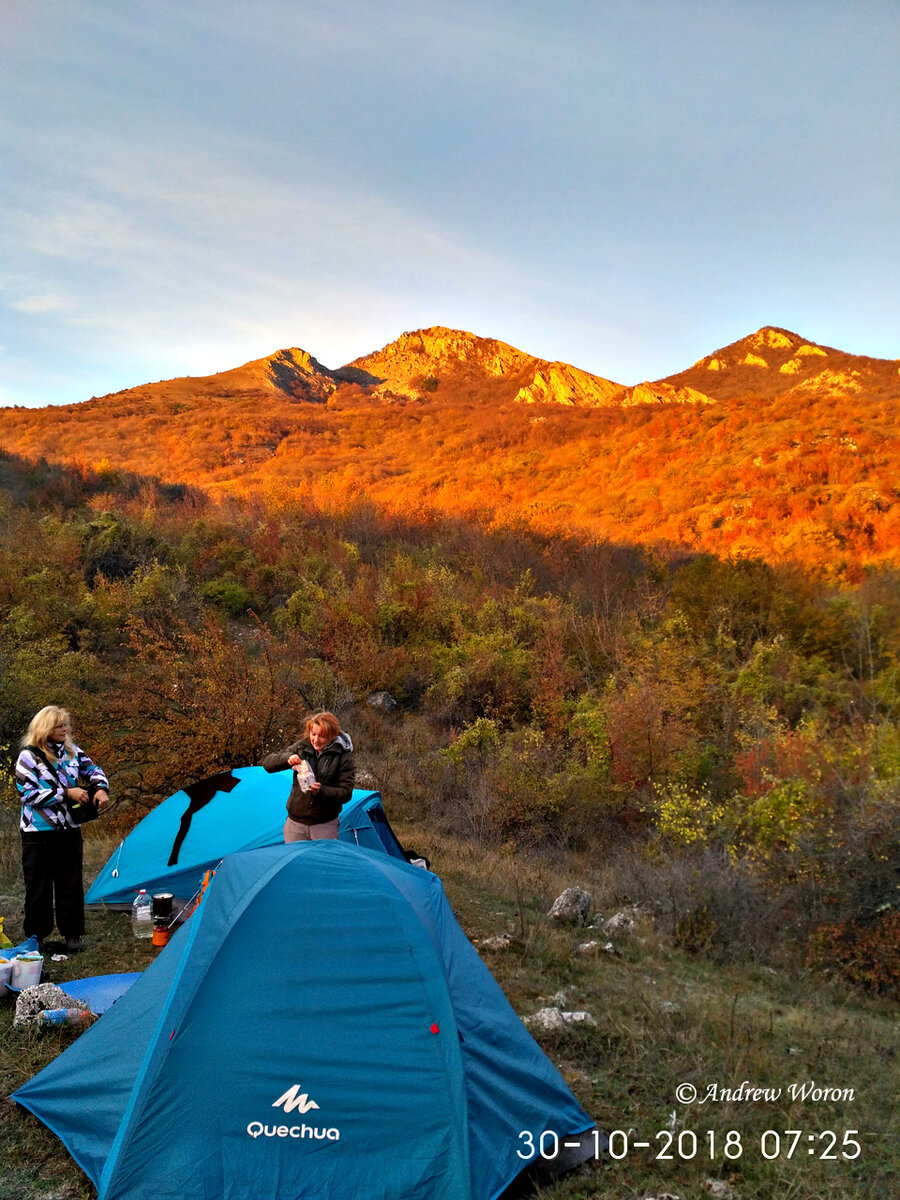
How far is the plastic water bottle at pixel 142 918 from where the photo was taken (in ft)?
20.0

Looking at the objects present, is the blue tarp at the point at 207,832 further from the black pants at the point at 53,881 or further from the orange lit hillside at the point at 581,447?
the orange lit hillside at the point at 581,447

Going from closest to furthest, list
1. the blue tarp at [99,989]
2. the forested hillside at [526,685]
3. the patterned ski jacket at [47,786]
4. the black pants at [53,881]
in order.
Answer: the blue tarp at [99,989] → the patterned ski jacket at [47,786] → the black pants at [53,881] → the forested hillside at [526,685]

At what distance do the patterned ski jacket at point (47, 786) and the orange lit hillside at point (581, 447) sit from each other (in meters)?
24.0

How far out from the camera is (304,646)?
17.3 m

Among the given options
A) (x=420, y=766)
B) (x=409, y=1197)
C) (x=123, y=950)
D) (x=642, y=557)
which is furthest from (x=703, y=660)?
(x=409, y=1197)

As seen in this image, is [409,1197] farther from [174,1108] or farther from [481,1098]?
[174,1108]

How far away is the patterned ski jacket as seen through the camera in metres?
5.29

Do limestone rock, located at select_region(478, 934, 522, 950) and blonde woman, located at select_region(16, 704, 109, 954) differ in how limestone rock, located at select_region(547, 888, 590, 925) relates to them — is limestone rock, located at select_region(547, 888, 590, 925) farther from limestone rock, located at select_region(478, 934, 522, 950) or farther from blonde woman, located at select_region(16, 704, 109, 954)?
blonde woman, located at select_region(16, 704, 109, 954)

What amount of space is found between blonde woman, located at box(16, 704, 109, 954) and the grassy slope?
360 millimetres

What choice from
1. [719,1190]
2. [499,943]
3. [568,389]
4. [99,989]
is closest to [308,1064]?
[719,1190]

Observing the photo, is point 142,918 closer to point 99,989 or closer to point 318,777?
point 99,989

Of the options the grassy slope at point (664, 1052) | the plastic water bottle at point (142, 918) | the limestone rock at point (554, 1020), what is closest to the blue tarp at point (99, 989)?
the grassy slope at point (664, 1052)

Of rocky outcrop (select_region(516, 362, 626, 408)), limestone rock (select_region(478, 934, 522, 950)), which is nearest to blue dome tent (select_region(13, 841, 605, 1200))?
limestone rock (select_region(478, 934, 522, 950))

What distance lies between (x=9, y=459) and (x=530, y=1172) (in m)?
33.7
